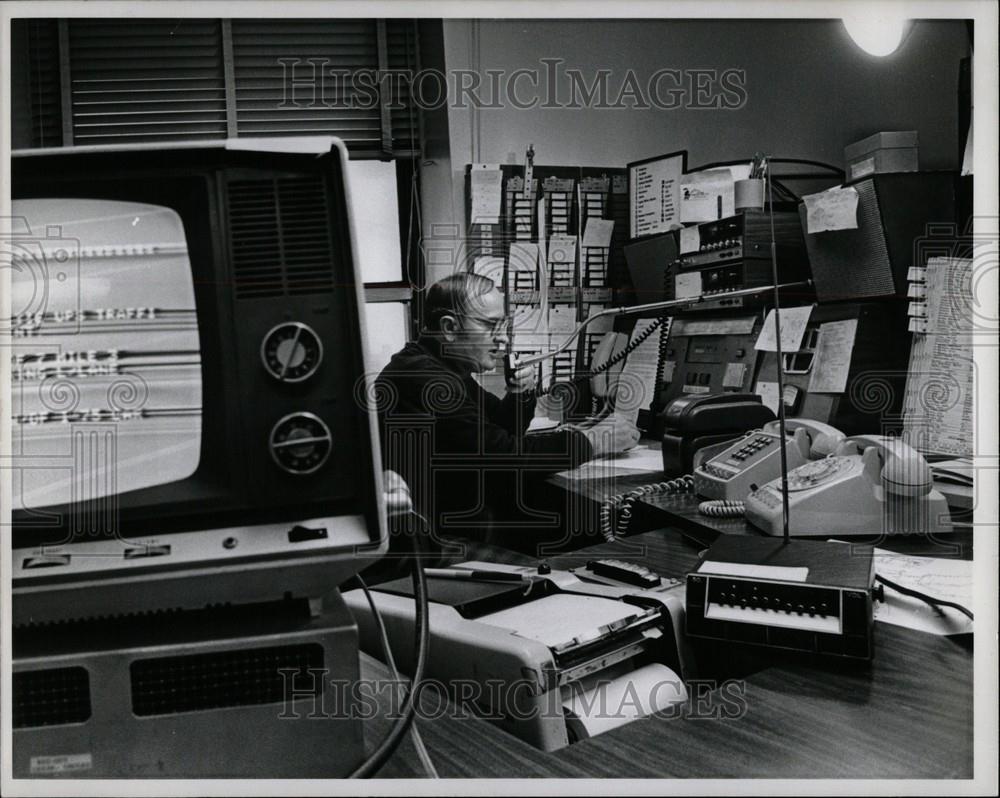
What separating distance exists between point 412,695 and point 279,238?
504 millimetres

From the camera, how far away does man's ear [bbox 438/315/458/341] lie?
106 centimetres

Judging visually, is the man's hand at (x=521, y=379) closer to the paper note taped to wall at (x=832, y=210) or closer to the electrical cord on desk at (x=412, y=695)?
the electrical cord on desk at (x=412, y=695)

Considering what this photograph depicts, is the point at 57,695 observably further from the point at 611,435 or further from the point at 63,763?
the point at 611,435

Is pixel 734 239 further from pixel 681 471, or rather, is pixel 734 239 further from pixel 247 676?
pixel 247 676

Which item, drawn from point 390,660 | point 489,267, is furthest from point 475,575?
point 489,267

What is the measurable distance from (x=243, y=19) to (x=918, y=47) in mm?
965

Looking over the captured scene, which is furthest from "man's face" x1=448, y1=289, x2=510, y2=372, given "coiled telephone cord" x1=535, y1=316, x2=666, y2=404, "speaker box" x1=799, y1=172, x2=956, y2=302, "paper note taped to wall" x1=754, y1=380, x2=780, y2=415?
"paper note taped to wall" x1=754, y1=380, x2=780, y2=415

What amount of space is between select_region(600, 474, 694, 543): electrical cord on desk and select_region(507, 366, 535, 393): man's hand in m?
0.29

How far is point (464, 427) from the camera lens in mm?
1076

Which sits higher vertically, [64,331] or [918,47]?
[918,47]

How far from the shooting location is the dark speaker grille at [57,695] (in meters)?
0.69

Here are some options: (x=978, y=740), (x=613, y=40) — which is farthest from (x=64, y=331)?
(x=978, y=740)

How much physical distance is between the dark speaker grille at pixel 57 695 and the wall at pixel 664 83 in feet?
2.24

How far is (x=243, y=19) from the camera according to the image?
1.01 metres
